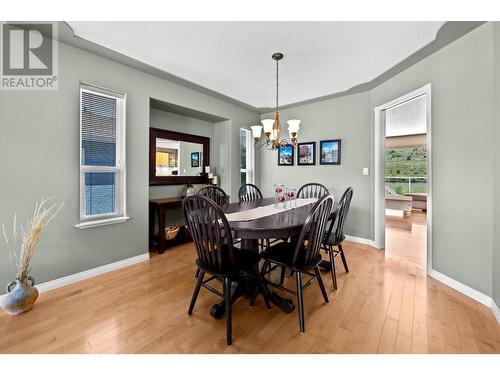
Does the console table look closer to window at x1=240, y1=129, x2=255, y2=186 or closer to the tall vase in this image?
the tall vase

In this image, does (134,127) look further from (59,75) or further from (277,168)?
(277,168)

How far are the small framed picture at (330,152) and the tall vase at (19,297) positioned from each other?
416cm

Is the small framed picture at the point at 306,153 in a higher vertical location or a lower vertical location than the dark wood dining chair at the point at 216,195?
higher

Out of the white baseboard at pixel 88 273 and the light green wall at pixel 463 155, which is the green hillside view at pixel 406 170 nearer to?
the light green wall at pixel 463 155

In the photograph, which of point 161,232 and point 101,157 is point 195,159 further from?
point 101,157

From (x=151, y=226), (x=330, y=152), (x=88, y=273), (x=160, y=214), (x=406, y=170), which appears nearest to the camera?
(x=88, y=273)

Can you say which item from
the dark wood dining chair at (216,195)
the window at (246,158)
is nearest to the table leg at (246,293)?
the dark wood dining chair at (216,195)

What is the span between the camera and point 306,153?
4.32 metres

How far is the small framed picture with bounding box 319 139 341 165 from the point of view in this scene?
3937 mm

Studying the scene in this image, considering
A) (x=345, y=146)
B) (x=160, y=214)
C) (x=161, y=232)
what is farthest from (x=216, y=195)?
(x=345, y=146)

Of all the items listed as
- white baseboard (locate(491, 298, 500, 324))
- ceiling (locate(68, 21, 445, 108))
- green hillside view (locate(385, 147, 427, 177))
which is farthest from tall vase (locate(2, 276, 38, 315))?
green hillside view (locate(385, 147, 427, 177))

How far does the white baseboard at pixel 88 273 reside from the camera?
2178 millimetres

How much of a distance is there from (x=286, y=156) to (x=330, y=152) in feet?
2.98

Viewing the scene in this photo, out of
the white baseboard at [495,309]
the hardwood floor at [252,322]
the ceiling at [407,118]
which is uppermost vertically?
the ceiling at [407,118]
